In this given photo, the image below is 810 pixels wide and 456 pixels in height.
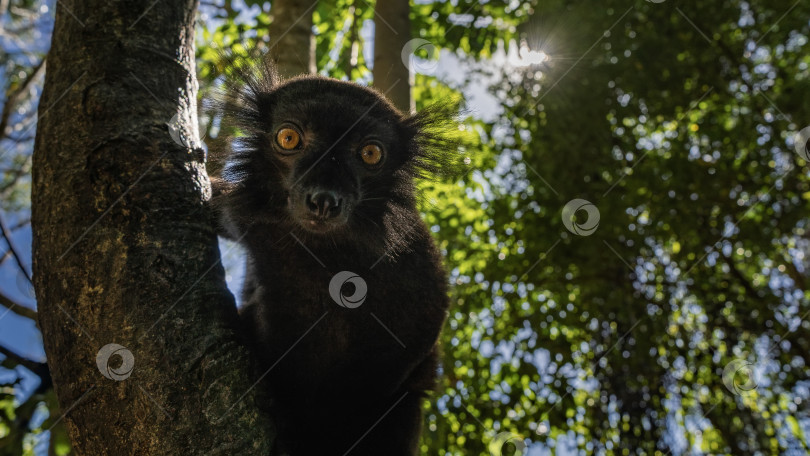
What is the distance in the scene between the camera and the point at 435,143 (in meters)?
3.90

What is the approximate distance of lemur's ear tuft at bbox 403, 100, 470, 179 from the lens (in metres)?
3.82

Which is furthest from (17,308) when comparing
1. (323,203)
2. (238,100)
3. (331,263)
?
(323,203)

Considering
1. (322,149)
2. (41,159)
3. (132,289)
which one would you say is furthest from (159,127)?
(322,149)

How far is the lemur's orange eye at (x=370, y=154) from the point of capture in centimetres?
341

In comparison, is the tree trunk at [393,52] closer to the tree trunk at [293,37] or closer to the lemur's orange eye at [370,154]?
the tree trunk at [293,37]

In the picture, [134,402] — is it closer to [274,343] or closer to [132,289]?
[132,289]

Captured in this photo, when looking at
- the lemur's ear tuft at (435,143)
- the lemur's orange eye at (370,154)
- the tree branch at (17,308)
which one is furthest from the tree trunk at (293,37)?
the tree branch at (17,308)

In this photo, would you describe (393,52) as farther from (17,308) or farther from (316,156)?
(17,308)

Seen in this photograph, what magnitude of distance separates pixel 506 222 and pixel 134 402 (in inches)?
171

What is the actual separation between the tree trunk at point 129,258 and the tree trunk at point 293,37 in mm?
1594

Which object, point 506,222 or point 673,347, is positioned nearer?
point 673,347

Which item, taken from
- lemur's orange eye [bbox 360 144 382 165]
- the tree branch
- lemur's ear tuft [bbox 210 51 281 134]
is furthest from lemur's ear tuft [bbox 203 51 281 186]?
the tree branch

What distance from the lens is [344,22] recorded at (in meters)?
6.27

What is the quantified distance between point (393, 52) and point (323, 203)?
1786 millimetres
